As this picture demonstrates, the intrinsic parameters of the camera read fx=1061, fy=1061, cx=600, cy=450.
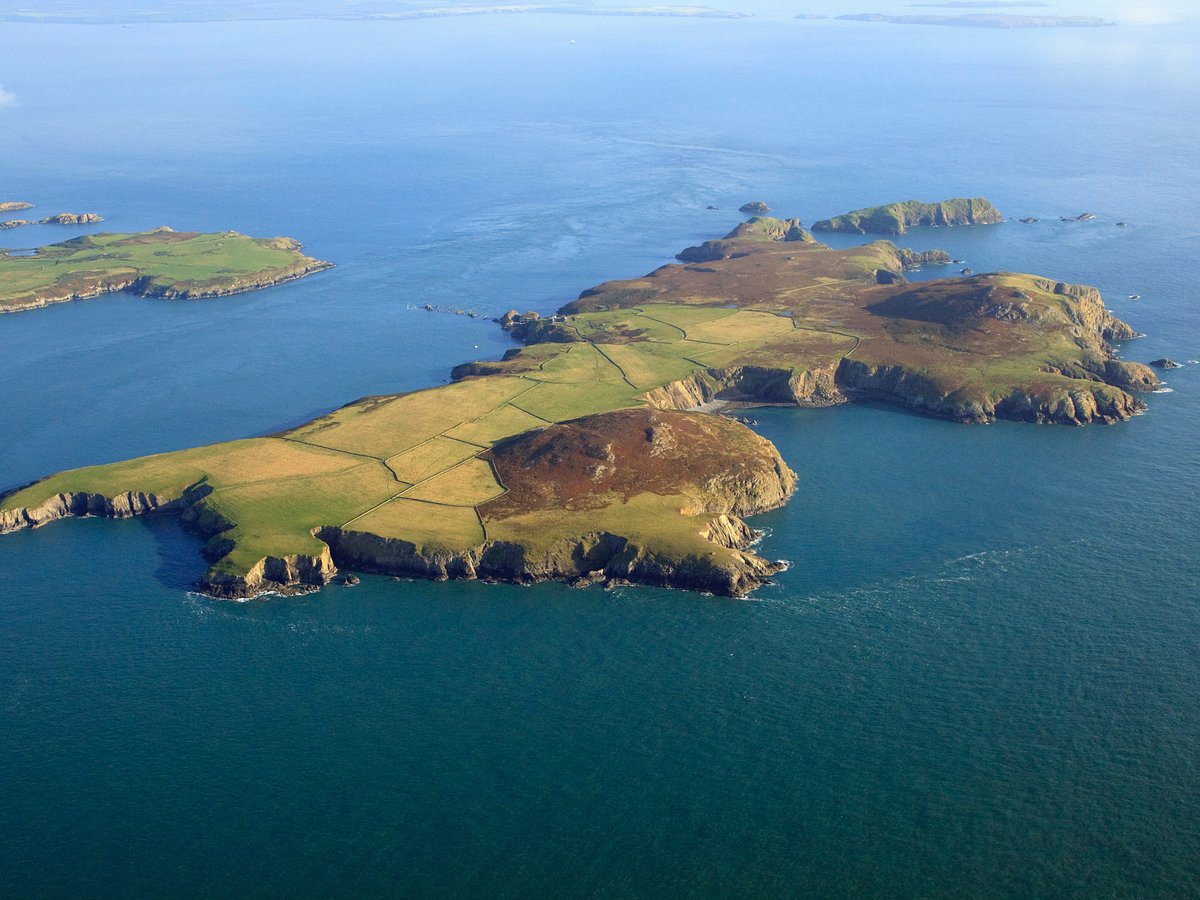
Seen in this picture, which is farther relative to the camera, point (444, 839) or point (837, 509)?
point (837, 509)

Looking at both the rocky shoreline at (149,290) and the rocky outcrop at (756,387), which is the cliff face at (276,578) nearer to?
the rocky outcrop at (756,387)

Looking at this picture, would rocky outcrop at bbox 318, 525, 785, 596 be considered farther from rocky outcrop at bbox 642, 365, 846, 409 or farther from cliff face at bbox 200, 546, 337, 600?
rocky outcrop at bbox 642, 365, 846, 409

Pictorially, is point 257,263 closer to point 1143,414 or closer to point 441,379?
point 441,379

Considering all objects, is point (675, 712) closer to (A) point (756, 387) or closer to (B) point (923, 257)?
(A) point (756, 387)

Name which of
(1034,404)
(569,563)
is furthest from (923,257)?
(569,563)

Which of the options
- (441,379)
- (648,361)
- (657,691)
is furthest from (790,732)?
(441,379)

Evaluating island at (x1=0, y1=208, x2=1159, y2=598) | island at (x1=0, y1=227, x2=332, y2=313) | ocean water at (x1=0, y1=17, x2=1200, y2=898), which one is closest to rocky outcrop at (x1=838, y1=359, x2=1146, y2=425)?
island at (x1=0, y1=208, x2=1159, y2=598)

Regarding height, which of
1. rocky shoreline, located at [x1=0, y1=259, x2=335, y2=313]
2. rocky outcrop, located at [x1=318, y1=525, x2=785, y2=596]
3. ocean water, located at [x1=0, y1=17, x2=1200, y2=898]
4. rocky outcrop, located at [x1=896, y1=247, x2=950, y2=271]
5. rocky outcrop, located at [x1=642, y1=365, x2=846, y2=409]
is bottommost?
ocean water, located at [x1=0, y1=17, x2=1200, y2=898]
